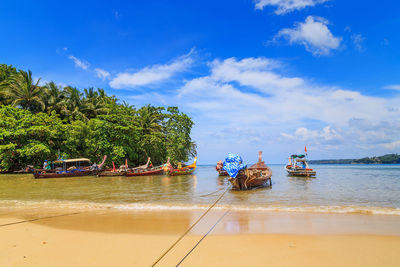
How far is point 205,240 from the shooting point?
5.19m

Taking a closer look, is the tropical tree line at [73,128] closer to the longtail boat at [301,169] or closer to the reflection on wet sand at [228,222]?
the longtail boat at [301,169]

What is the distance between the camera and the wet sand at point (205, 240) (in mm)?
4145

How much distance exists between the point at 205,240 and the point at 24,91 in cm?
3809

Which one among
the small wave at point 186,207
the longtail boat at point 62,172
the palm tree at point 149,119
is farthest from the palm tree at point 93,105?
the small wave at point 186,207

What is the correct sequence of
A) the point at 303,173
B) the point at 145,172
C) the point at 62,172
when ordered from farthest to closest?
the point at 145,172 < the point at 303,173 < the point at 62,172

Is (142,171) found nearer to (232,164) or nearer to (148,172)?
(148,172)

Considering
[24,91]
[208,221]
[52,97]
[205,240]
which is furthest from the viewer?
[52,97]

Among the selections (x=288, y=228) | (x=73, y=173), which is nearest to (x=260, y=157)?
(x=288, y=228)

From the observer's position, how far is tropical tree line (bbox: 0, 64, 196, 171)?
27.8 m

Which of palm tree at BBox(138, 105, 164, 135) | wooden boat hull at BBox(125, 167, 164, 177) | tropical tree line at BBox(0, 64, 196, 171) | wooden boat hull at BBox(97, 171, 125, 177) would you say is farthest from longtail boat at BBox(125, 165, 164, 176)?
palm tree at BBox(138, 105, 164, 135)

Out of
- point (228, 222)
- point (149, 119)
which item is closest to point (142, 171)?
point (149, 119)

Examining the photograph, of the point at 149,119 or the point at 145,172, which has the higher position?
the point at 149,119

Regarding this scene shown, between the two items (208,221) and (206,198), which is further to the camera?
(206,198)

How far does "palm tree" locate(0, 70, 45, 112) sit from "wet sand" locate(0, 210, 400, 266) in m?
32.0
